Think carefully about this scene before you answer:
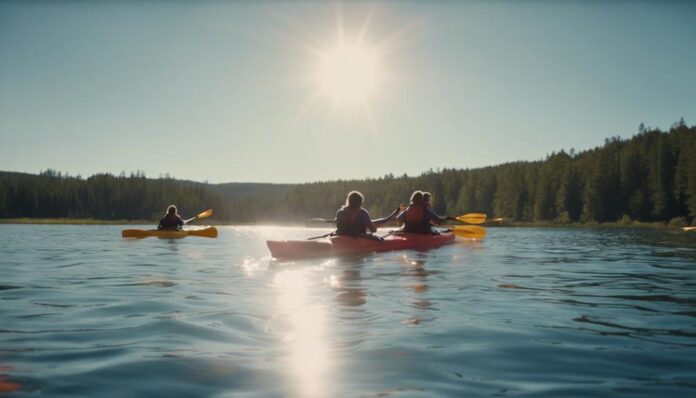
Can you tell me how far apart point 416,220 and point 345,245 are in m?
4.49

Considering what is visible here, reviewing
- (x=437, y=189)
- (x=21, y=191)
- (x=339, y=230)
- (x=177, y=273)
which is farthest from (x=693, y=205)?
(x=21, y=191)

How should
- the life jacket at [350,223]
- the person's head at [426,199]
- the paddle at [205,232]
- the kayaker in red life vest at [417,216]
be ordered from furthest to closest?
1. the paddle at [205,232]
2. the person's head at [426,199]
3. the kayaker in red life vest at [417,216]
4. the life jacket at [350,223]

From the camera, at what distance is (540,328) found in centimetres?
609

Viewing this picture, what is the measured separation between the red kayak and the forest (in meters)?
67.8

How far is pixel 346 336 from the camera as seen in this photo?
18.2 ft

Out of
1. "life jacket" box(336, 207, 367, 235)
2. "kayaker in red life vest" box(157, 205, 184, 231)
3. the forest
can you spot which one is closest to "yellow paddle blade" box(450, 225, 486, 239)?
"life jacket" box(336, 207, 367, 235)

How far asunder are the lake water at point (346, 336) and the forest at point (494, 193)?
7640 centimetres

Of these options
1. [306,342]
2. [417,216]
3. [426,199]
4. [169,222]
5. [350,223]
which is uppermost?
[426,199]

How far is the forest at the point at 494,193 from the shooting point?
270ft

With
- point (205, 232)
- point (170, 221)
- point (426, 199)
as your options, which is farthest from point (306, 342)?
point (170, 221)

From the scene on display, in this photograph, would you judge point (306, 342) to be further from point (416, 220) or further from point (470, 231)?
point (470, 231)

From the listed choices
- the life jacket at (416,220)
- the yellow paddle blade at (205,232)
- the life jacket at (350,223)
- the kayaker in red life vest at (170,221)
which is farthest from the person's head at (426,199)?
→ the kayaker in red life vest at (170,221)

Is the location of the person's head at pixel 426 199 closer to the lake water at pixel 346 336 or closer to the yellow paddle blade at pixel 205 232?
the lake water at pixel 346 336

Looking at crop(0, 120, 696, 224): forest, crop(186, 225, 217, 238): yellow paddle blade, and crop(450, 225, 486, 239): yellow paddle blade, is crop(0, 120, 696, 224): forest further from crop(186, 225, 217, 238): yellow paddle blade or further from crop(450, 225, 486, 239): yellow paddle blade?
crop(186, 225, 217, 238): yellow paddle blade
